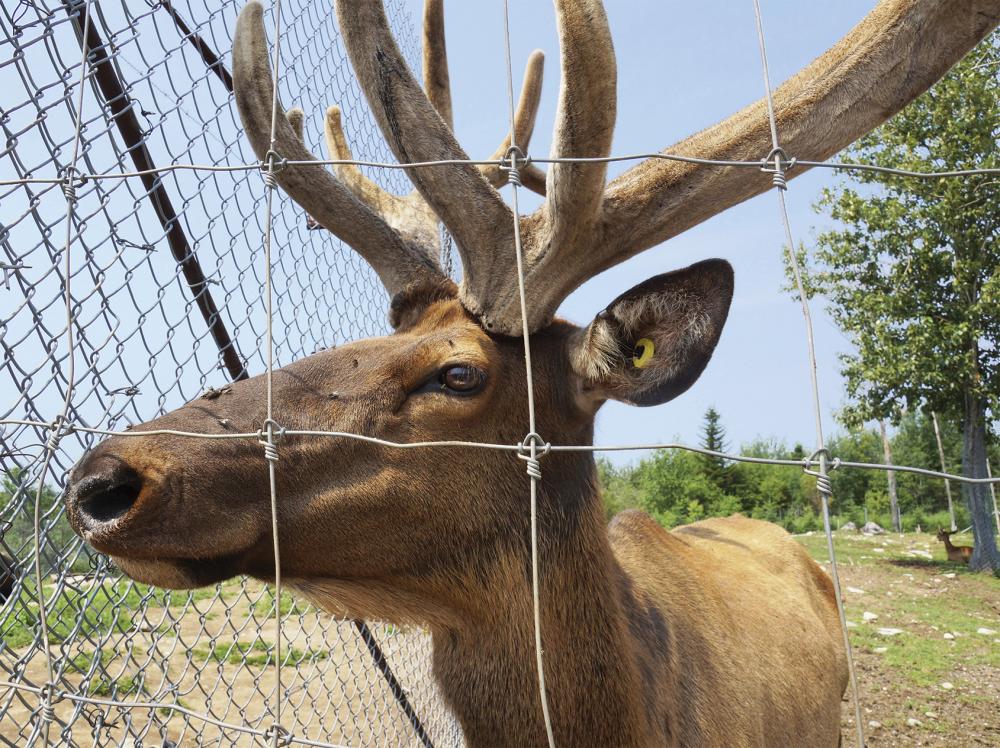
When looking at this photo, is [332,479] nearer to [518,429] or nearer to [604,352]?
[518,429]

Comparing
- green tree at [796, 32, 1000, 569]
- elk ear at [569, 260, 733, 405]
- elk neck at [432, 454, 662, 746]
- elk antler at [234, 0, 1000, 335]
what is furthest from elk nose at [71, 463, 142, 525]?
green tree at [796, 32, 1000, 569]

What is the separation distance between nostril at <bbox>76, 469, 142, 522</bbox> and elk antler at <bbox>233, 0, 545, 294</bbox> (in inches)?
37.0

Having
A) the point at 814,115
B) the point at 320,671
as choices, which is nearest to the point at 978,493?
the point at 320,671

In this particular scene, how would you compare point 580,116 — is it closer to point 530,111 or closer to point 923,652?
point 530,111

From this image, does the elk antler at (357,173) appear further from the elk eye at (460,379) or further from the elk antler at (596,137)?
the elk eye at (460,379)

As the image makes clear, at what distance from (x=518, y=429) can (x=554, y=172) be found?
0.79 meters

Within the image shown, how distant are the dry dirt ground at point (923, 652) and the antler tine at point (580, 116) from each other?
5.47 meters

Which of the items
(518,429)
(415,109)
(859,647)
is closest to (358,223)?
(415,109)

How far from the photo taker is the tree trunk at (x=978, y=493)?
16.1m

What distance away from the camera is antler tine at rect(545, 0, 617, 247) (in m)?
2.14

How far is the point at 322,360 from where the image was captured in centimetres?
239

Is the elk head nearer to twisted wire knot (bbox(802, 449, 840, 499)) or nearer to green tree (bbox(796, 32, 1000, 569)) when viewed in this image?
twisted wire knot (bbox(802, 449, 840, 499))

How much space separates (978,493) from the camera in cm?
1753

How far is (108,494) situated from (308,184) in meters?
1.31
